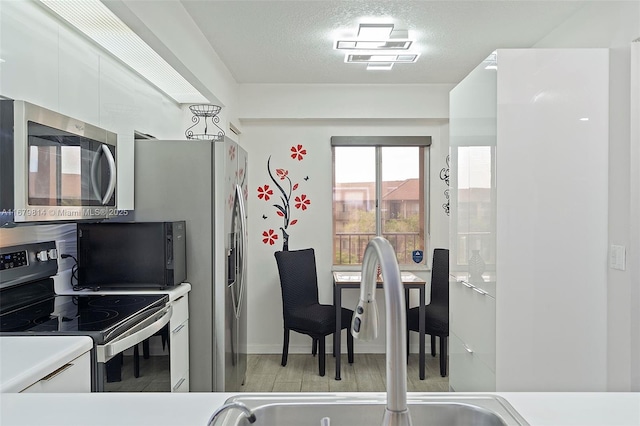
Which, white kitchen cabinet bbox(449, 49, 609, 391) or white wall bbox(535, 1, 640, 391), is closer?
white wall bbox(535, 1, 640, 391)

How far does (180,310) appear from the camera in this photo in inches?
115

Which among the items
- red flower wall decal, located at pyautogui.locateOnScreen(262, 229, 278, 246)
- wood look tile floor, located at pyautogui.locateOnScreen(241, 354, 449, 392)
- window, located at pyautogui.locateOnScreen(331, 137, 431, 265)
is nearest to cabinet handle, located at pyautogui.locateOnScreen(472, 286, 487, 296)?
wood look tile floor, located at pyautogui.locateOnScreen(241, 354, 449, 392)

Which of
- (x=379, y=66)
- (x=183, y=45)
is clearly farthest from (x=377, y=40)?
(x=183, y=45)

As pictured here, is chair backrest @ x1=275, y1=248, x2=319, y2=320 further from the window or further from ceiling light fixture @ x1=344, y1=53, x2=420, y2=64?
ceiling light fixture @ x1=344, y1=53, x2=420, y2=64

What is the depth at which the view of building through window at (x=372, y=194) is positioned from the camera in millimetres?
4863

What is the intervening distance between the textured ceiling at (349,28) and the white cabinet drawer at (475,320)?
1.66 metres

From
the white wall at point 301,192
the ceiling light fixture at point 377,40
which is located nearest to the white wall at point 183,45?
the white wall at point 301,192

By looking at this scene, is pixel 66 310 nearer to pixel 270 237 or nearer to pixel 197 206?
pixel 197 206

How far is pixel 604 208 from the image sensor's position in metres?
2.35

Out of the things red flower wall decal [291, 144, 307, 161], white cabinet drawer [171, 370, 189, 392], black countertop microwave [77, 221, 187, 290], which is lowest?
white cabinet drawer [171, 370, 189, 392]

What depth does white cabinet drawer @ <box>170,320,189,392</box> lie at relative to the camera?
106 inches

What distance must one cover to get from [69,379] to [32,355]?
0.17 m

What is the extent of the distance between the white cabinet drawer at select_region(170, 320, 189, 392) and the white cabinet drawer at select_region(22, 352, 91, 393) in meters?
0.87

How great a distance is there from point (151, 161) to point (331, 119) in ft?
6.68
